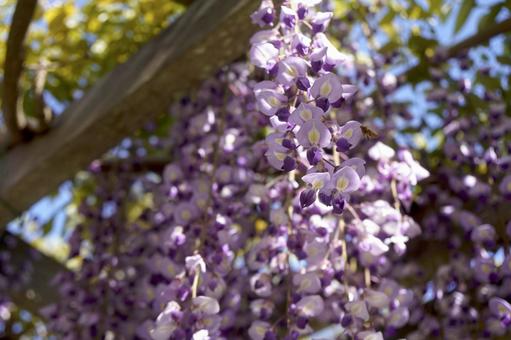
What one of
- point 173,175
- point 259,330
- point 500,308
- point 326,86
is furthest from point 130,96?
point 500,308

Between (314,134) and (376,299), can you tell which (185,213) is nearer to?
(376,299)

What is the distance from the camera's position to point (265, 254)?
4.58 feet

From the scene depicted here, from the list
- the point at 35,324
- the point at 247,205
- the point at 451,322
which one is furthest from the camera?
the point at 35,324

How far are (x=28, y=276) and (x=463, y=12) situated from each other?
1571 mm

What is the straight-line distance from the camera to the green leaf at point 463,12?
199cm

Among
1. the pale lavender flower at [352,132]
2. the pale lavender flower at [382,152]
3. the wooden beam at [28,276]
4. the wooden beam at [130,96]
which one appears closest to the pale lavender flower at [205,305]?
the pale lavender flower at [352,132]

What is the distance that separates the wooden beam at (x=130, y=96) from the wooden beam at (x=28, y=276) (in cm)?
35

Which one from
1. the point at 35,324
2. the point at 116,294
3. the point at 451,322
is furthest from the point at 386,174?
the point at 35,324

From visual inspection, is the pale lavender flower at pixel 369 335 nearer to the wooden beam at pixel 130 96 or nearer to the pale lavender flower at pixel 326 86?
the pale lavender flower at pixel 326 86

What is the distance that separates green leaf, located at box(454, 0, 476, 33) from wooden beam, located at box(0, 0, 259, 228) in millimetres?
693

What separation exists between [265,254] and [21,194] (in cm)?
90

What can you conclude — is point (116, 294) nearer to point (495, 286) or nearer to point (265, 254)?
point (265, 254)

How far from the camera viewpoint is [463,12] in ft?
6.62

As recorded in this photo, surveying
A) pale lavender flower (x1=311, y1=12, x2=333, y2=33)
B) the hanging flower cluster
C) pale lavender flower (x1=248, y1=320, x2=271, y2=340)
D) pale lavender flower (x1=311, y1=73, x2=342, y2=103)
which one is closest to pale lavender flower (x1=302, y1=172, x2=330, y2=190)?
the hanging flower cluster
